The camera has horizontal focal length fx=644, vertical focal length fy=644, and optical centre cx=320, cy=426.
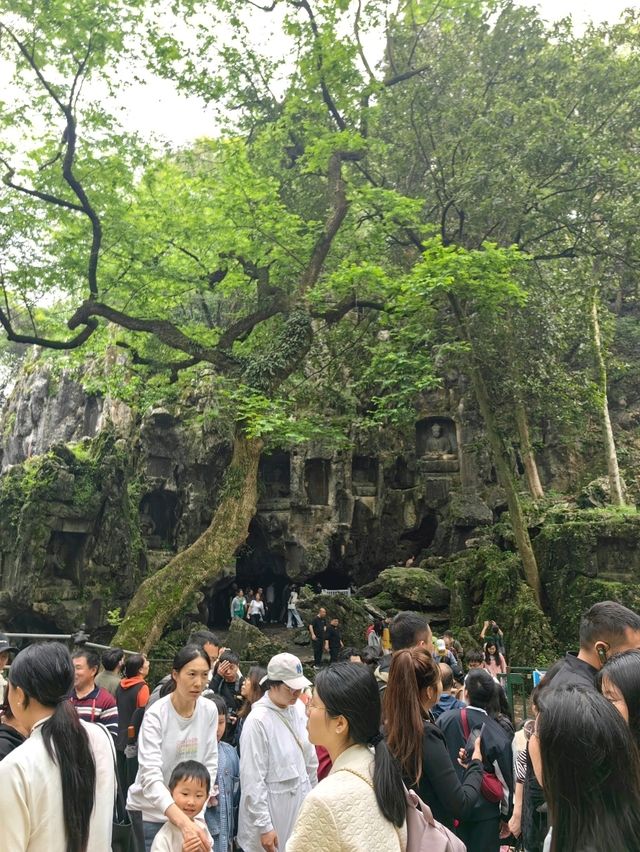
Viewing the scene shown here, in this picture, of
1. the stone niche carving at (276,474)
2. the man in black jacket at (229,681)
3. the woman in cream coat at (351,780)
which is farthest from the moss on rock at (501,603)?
the woman in cream coat at (351,780)

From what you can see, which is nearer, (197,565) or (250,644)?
(197,565)

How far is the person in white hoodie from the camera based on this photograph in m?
3.01

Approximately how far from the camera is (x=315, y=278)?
41.3ft

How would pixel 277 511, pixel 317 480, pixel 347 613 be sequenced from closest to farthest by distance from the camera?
pixel 347 613
pixel 277 511
pixel 317 480

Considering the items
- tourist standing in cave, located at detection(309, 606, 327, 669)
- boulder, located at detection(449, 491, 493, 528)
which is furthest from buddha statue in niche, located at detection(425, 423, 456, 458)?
tourist standing in cave, located at detection(309, 606, 327, 669)

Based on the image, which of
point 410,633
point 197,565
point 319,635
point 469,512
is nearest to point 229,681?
point 410,633

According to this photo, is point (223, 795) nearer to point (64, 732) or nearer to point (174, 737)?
point (174, 737)

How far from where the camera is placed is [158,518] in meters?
21.0

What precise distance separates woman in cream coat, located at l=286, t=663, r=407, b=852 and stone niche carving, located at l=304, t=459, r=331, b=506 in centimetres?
1855

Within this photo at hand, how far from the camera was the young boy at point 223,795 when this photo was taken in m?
3.46

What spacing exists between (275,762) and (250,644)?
31.1 feet

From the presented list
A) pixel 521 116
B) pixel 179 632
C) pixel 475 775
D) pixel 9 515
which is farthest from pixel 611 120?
pixel 9 515

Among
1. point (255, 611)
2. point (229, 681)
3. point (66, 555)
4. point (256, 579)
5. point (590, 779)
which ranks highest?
point (590, 779)

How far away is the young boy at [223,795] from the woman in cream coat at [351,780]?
72.6 inches
